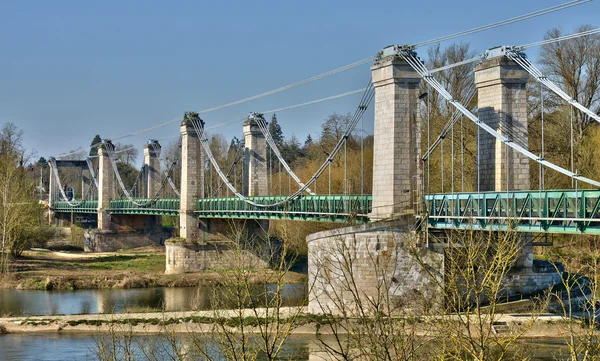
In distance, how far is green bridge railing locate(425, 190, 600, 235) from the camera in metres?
19.7

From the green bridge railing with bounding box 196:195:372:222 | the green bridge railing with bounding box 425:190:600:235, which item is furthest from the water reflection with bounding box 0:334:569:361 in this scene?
the green bridge railing with bounding box 196:195:372:222

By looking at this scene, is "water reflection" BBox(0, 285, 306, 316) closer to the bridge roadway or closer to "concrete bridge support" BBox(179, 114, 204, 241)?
the bridge roadway

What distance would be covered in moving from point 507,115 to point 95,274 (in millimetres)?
25755

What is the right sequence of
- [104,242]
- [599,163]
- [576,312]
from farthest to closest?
[104,242]
[599,163]
[576,312]

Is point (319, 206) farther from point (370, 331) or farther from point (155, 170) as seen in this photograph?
point (155, 170)

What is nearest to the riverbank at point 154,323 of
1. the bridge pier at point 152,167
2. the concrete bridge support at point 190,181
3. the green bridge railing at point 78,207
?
the concrete bridge support at point 190,181

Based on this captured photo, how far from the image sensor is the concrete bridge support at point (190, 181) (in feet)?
158

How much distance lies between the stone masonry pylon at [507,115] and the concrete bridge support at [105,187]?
4304 cm

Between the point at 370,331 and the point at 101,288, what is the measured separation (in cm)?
3336

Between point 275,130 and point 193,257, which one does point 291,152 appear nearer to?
point 275,130

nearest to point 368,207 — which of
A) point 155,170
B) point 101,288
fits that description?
point 101,288

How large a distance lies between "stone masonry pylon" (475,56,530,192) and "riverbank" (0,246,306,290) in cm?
1416

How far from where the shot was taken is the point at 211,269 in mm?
46688

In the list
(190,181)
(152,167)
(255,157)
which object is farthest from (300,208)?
(152,167)
